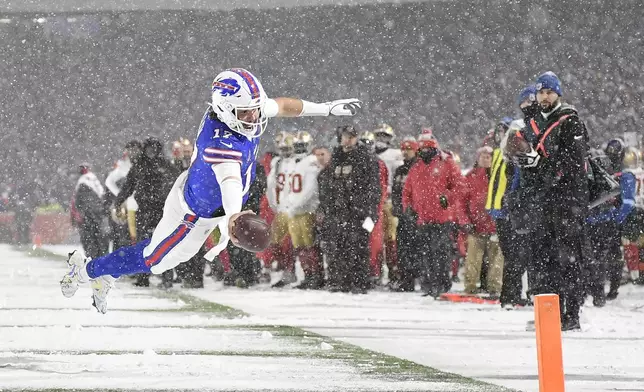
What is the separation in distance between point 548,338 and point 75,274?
4837 millimetres

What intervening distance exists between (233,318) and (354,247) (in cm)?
376

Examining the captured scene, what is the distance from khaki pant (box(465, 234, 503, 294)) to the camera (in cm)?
1391

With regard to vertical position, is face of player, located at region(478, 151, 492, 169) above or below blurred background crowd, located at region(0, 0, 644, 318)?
below

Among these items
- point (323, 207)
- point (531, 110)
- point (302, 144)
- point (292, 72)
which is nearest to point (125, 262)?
point (531, 110)

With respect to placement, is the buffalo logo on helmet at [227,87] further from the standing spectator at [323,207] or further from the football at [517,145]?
the standing spectator at [323,207]

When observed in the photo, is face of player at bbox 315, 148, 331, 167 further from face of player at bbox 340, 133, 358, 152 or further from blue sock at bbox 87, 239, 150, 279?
blue sock at bbox 87, 239, 150, 279

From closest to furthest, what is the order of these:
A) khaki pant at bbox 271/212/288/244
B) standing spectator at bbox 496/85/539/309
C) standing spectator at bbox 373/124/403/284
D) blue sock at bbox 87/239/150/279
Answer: blue sock at bbox 87/239/150/279, standing spectator at bbox 496/85/539/309, standing spectator at bbox 373/124/403/284, khaki pant at bbox 271/212/288/244

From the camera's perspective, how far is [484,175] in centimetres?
1433

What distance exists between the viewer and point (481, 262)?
1429 centimetres

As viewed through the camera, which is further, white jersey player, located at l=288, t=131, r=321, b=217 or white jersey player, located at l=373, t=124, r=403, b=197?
white jersey player, located at l=373, t=124, r=403, b=197

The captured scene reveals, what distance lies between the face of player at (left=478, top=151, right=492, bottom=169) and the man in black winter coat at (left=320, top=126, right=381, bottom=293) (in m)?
1.23

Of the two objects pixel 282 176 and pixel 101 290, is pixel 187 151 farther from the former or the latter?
pixel 101 290

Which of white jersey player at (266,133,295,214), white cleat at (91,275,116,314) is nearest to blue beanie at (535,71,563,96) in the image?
white cleat at (91,275,116,314)

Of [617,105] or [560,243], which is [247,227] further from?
[617,105]
